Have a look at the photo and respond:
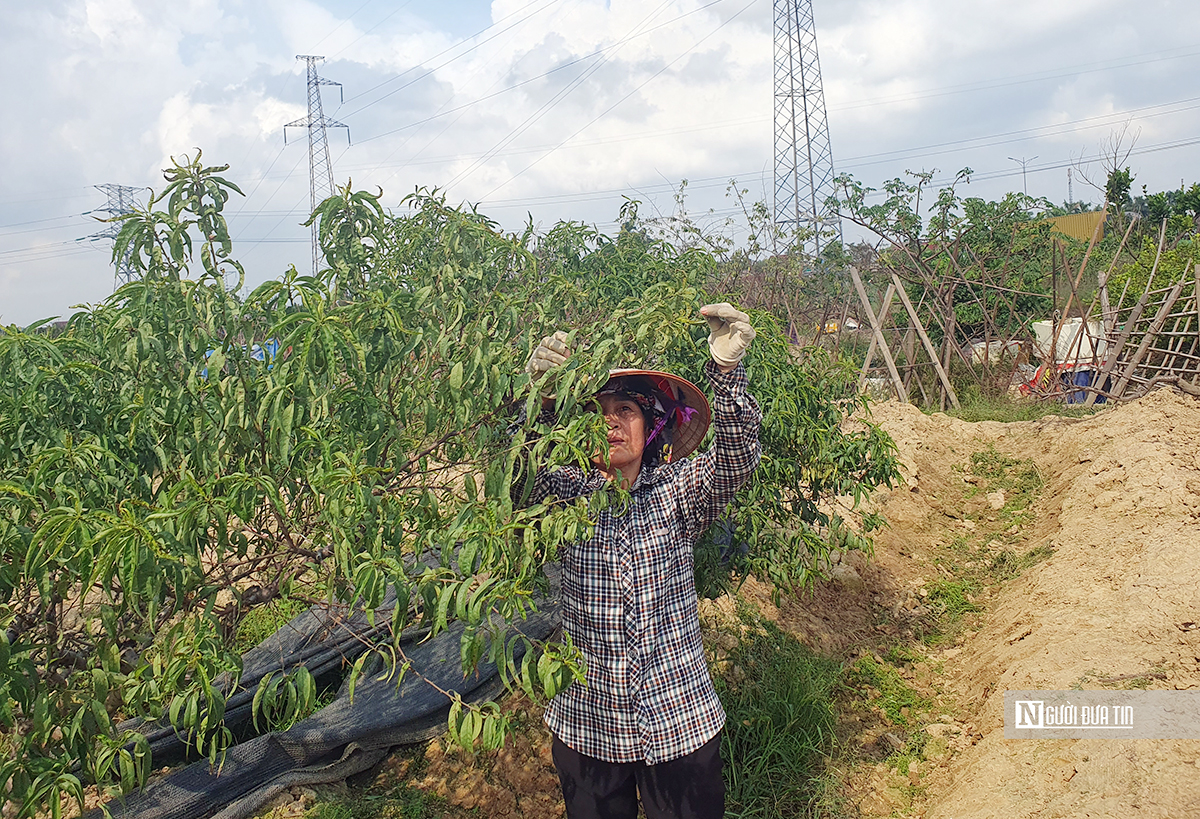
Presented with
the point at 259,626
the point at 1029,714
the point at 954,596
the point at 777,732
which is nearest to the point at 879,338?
the point at 954,596

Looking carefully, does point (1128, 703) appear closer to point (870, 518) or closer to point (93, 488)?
point (870, 518)

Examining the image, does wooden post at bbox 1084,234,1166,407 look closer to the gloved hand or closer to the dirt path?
the dirt path

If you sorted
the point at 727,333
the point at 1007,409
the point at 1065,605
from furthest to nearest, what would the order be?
1. the point at 1007,409
2. the point at 1065,605
3. the point at 727,333

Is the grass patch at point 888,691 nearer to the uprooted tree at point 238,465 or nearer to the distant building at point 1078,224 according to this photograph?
the uprooted tree at point 238,465

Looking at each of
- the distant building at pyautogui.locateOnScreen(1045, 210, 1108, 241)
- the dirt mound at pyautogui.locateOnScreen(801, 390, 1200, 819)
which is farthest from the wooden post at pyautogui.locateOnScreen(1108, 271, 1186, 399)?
the distant building at pyautogui.locateOnScreen(1045, 210, 1108, 241)

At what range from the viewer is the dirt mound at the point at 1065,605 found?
9.26ft

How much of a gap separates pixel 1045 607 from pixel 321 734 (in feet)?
11.5

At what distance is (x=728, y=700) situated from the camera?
148 inches

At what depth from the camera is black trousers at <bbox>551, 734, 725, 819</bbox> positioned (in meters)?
2.12

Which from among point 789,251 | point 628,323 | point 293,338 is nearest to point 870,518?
point 628,323

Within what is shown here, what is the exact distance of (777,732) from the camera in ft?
11.8

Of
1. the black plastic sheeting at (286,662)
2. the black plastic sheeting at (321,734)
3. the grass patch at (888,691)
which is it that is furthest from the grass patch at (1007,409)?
the black plastic sheeting at (286,662)

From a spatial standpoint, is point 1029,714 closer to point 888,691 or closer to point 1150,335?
point 888,691

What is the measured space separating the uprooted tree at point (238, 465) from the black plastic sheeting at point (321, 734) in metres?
1.09
